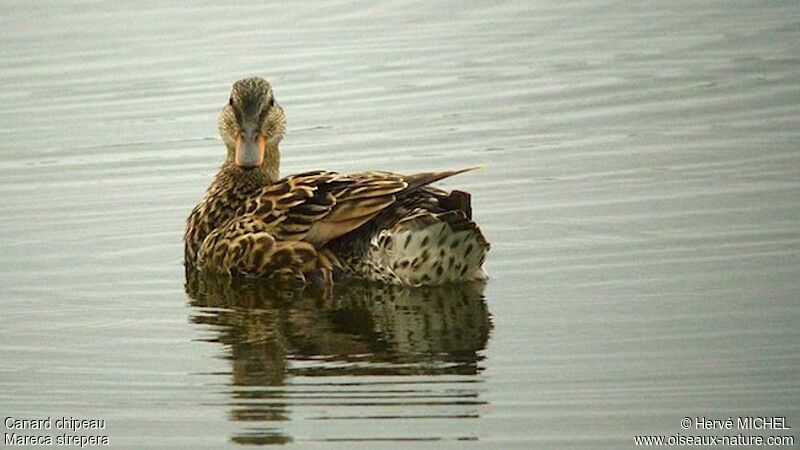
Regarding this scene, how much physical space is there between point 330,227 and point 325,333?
1.28m

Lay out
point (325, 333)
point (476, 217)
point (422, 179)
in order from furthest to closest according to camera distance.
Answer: point (476, 217) → point (422, 179) → point (325, 333)

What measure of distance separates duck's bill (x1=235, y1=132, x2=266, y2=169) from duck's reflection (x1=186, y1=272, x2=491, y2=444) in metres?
0.79

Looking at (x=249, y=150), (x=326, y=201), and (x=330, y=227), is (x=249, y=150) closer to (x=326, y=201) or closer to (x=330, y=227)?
(x=326, y=201)

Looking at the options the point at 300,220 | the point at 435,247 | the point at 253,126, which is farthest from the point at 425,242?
the point at 253,126

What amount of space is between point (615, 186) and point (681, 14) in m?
8.27

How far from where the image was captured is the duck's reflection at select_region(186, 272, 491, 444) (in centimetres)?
843

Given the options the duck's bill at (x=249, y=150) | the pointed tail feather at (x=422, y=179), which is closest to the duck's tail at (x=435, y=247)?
the pointed tail feather at (x=422, y=179)

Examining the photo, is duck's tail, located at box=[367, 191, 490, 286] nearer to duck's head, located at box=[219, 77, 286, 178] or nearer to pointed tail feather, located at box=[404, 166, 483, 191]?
pointed tail feather, located at box=[404, 166, 483, 191]

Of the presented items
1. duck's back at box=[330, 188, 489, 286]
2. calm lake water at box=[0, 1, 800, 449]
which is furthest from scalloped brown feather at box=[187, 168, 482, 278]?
calm lake water at box=[0, 1, 800, 449]

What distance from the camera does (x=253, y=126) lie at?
38.4ft

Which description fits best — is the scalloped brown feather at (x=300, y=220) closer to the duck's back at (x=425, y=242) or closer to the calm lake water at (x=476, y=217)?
the duck's back at (x=425, y=242)

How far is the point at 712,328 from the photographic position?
29.4 ft

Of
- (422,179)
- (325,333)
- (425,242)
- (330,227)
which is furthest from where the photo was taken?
(330,227)

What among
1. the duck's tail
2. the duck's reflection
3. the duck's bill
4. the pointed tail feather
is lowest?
the duck's reflection
